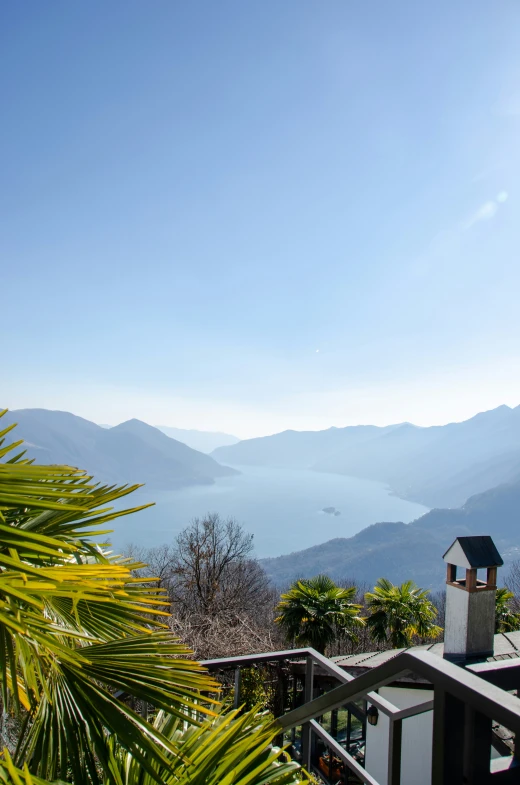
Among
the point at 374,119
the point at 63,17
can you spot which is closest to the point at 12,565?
the point at 63,17

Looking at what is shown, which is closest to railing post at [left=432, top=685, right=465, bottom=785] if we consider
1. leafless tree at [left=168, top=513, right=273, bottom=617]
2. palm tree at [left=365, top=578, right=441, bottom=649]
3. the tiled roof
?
the tiled roof

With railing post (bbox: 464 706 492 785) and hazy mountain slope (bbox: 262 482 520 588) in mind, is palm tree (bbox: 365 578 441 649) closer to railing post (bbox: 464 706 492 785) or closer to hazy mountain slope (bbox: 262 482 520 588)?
railing post (bbox: 464 706 492 785)

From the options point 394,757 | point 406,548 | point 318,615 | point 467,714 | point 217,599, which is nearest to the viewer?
point 467,714

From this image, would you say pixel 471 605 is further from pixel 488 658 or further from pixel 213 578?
pixel 213 578

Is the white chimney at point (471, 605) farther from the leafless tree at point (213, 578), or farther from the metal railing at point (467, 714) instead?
the leafless tree at point (213, 578)

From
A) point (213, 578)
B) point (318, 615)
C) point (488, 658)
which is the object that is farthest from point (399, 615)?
point (213, 578)

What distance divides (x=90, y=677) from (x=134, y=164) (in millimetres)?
9425

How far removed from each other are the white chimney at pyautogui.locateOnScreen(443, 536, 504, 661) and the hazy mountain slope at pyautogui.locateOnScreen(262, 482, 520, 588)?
87279 mm

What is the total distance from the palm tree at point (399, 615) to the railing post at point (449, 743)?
33.6ft

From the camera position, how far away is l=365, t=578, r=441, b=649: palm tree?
32.5 feet

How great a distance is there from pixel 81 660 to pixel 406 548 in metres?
130

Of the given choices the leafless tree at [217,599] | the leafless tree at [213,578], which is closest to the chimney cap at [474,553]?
the leafless tree at [217,599]

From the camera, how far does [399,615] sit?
32.5 feet

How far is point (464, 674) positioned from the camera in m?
0.75
